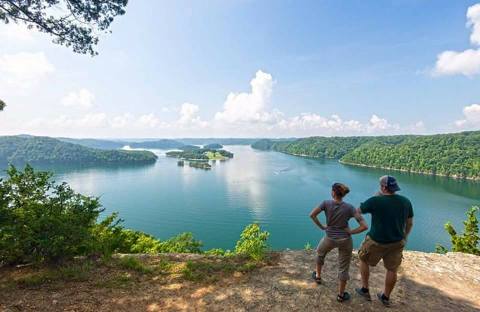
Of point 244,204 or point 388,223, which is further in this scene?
point 244,204

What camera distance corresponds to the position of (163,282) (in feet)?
15.9

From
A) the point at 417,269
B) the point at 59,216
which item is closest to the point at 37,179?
the point at 59,216

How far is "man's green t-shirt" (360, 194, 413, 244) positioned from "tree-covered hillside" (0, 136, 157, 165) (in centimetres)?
13282

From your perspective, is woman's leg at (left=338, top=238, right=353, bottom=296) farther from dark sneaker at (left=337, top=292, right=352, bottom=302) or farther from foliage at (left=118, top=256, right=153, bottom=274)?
foliage at (left=118, top=256, right=153, bottom=274)

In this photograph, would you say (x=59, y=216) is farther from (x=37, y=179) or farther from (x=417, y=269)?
(x=417, y=269)

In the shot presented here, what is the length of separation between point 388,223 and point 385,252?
1.76 feet

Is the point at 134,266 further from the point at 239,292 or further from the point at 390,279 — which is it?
the point at 390,279

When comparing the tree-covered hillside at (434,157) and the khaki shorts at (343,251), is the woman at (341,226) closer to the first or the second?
the khaki shorts at (343,251)

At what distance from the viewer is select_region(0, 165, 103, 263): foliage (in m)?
4.75

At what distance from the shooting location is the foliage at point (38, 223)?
4.75 metres

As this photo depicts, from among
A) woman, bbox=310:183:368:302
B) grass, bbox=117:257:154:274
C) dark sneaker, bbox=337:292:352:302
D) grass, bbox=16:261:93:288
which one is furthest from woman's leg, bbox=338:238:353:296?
grass, bbox=16:261:93:288

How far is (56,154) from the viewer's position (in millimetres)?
131500

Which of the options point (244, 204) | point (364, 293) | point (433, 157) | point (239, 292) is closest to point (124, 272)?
point (239, 292)

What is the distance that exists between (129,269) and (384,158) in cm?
13121
